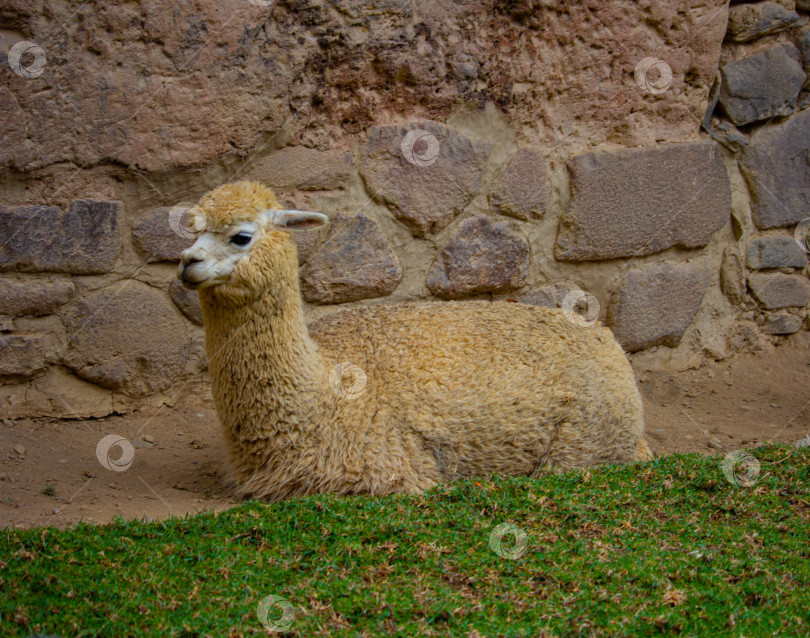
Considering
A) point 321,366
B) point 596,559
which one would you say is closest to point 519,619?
point 596,559

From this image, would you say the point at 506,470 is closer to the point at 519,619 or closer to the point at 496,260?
the point at 519,619

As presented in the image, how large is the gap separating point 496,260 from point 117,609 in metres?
3.02

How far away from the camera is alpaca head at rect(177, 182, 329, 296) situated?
2973mm

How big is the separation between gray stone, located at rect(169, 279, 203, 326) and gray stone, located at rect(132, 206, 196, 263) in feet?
0.51

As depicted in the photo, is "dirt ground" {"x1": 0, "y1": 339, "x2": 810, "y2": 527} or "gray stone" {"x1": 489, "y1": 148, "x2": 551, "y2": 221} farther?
"gray stone" {"x1": 489, "y1": 148, "x2": 551, "y2": 221}

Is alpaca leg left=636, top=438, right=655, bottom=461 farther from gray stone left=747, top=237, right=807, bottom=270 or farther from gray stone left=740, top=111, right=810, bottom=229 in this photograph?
gray stone left=740, top=111, right=810, bottom=229

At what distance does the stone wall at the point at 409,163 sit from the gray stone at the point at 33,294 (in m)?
0.01

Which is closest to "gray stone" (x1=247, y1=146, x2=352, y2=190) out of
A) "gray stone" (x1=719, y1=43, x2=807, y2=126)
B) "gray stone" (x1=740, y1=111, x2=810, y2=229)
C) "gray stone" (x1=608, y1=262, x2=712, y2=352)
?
"gray stone" (x1=608, y1=262, x2=712, y2=352)

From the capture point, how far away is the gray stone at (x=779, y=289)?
5.45 meters

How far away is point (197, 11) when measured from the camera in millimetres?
3740

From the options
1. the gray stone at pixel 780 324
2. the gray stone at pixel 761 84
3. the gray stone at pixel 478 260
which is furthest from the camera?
the gray stone at pixel 780 324

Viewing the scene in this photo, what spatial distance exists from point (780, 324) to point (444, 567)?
405cm

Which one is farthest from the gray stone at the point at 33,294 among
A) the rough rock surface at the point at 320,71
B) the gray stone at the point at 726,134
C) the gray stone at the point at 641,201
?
the gray stone at the point at 726,134

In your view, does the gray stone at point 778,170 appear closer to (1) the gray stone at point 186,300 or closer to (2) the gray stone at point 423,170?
(2) the gray stone at point 423,170
